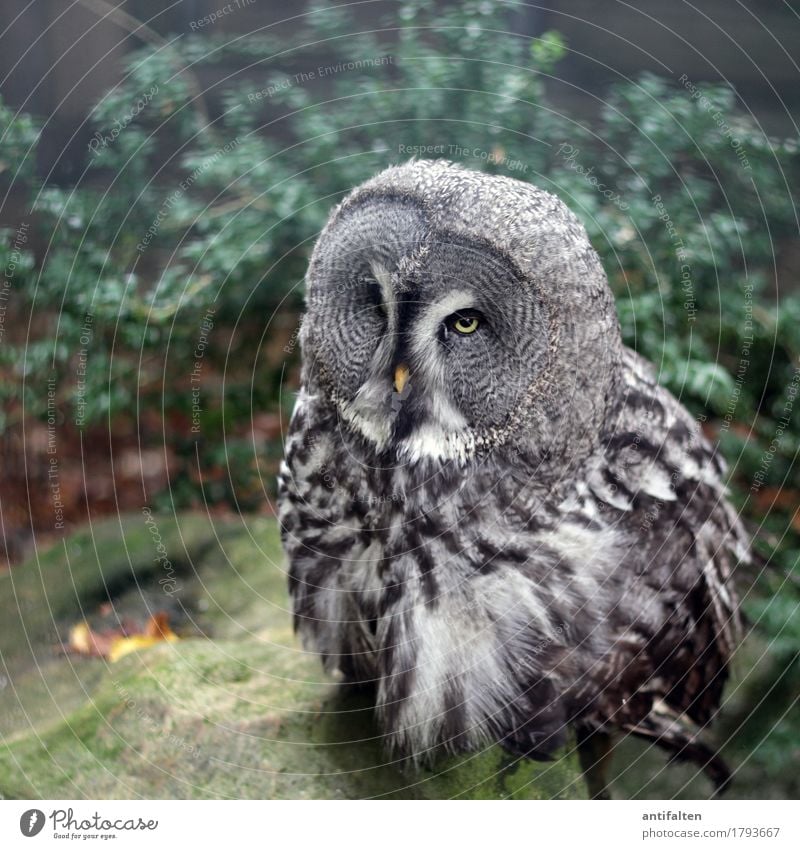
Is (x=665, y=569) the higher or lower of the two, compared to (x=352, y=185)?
lower

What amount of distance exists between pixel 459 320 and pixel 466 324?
0.01 metres

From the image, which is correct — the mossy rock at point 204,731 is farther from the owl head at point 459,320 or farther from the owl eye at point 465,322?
the owl eye at point 465,322

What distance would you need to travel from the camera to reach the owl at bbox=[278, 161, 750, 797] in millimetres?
991

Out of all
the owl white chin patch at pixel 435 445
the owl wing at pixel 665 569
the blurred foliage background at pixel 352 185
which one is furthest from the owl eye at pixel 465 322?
the blurred foliage background at pixel 352 185

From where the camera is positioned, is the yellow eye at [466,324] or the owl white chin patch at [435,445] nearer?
the yellow eye at [466,324]

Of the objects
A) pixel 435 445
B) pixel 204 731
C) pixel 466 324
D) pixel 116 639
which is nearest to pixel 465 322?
pixel 466 324

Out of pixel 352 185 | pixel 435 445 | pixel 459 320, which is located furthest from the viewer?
pixel 352 185

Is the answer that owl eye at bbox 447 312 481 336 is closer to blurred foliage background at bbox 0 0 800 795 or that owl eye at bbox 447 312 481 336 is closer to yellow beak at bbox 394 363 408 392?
yellow beak at bbox 394 363 408 392

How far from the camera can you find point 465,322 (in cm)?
99

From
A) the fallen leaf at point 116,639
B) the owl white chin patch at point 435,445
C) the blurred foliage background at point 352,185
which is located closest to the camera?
the owl white chin patch at point 435,445

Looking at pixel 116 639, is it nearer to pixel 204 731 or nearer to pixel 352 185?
pixel 204 731

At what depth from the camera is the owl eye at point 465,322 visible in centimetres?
98

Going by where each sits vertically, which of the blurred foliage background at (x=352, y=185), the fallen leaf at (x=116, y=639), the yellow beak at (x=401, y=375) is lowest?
the fallen leaf at (x=116, y=639)
